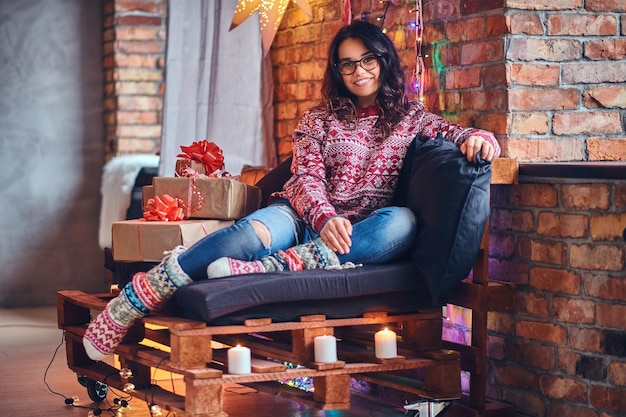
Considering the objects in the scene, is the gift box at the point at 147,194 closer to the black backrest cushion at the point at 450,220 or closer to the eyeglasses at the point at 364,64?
the eyeglasses at the point at 364,64

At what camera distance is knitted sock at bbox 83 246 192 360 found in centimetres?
279

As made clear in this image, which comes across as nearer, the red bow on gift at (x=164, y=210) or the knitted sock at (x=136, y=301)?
the knitted sock at (x=136, y=301)

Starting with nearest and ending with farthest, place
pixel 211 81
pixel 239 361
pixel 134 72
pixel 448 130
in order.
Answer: pixel 239 361, pixel 448 130, pixel 211 81, pixel 134 72

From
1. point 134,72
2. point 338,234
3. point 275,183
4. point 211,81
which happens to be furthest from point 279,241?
point 134,72

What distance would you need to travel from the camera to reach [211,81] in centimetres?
427

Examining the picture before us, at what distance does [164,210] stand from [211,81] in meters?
1.17

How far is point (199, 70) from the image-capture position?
4.25 m

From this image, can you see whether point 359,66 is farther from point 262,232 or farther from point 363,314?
point 363,314

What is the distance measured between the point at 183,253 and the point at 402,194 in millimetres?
752

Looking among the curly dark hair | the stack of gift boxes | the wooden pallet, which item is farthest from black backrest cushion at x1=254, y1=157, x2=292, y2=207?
the wooden pallet

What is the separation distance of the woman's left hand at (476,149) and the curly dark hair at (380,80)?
38cm

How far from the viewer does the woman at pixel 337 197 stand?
284 cm

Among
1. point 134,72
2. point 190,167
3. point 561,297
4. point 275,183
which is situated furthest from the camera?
point 134,72

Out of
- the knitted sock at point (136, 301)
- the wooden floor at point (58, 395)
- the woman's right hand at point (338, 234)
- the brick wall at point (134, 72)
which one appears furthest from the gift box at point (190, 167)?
the brick wall at point (134, 72)
